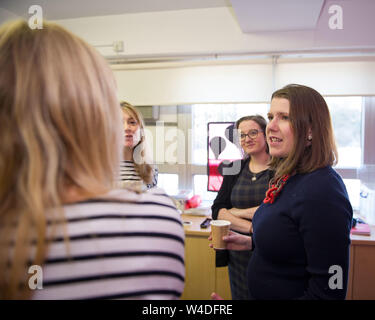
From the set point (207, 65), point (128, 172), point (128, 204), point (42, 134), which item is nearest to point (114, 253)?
point (128, 204)

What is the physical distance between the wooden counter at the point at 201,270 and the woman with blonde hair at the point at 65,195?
1.87 metres

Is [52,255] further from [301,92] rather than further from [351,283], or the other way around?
[351,283]

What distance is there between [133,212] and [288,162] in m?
0.80

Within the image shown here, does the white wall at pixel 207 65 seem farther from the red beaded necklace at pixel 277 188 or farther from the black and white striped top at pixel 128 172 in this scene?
the red beaded necklace at pixel 277 188

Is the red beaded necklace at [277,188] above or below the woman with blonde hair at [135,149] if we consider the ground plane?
below

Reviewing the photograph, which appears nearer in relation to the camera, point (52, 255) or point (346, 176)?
point (52, 255)

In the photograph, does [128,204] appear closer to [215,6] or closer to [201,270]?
[201,270]

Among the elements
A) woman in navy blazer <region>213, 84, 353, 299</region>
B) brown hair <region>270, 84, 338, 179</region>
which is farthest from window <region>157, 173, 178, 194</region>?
brown hair <region>270, 84, 338, 179</region>

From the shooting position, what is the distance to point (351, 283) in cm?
216

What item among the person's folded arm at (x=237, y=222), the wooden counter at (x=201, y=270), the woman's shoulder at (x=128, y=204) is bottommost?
the wooden counter at (x=201, y=270)

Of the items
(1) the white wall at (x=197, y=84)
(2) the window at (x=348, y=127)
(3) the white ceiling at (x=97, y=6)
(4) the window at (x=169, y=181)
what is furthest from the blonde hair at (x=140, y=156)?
(2) the window at (x=348, y=127)

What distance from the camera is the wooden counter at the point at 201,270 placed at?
7.63 ft
